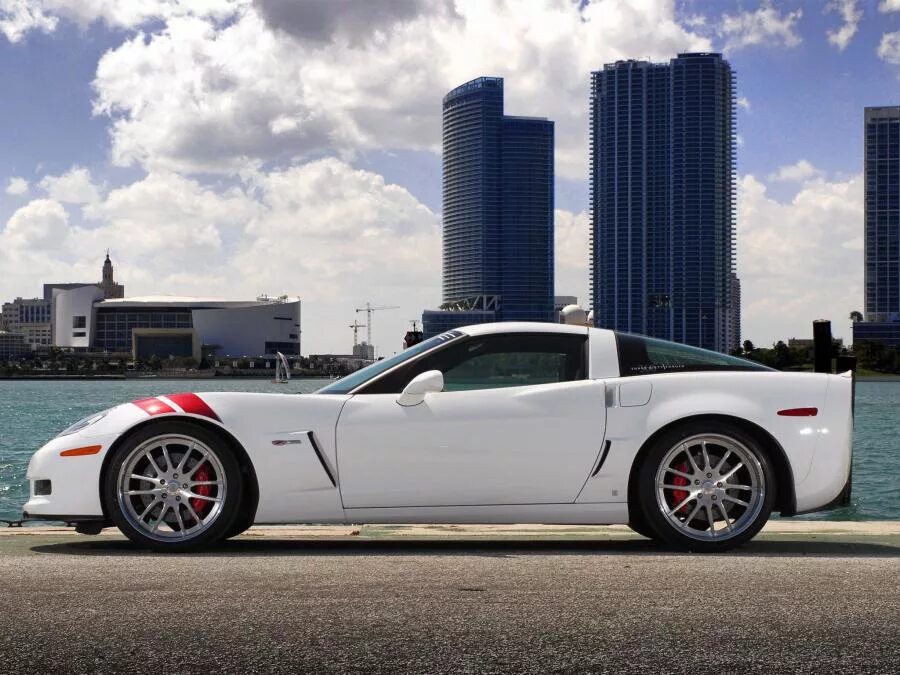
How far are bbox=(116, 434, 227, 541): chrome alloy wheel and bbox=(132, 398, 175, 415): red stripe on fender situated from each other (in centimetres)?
14

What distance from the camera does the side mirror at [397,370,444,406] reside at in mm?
6086

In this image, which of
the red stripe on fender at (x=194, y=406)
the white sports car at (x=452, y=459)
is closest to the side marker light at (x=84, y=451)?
the white sports car at (x=452, y=459)

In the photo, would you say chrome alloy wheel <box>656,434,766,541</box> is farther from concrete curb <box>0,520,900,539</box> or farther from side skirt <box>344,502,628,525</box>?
concrete curb <box>0,520,900,539</box>

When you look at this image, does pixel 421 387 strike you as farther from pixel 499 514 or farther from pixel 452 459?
pixel 499 514

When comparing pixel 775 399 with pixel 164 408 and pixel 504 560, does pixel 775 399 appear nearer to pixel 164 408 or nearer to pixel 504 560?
pixel 504 560

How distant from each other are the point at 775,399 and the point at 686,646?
300 cm

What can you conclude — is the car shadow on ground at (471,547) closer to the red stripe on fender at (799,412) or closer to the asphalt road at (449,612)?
the asphalt road at (449,612)

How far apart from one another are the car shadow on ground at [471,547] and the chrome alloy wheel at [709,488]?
159 millimetres

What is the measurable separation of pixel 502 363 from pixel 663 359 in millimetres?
911

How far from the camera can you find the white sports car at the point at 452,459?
6102 mm

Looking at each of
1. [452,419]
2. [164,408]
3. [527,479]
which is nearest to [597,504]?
[527,479]

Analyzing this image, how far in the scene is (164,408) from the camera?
6.15 metres

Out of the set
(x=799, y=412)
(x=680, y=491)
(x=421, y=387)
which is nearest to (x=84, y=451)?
(x=421, y=387)

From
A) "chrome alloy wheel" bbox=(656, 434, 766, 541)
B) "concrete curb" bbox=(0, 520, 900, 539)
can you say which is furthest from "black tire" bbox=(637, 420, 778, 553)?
"concrete curb" bbox=(0, 520, 900, 539)
